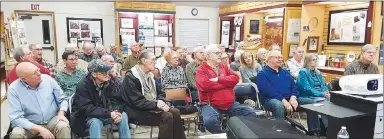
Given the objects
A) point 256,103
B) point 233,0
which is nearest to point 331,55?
point 256,103

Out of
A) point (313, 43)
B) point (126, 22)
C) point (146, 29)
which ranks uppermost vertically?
point (126, 22)

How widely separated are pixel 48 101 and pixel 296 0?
17.4 feet

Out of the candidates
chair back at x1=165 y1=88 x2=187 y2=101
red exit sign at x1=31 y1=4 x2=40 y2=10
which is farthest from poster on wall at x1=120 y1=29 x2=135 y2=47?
chair back at x1=165 y1=88 x2=187 y2=101

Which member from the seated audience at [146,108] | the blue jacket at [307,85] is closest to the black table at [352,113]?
the blue jacket at [307,85]

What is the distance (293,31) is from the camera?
621 cm

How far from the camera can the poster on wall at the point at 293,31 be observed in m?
6.15

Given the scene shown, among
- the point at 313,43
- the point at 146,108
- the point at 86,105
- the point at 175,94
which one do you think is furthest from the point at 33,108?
the point at 313,43

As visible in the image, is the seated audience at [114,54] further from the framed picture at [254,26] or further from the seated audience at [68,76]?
the framed picture at [254,26]

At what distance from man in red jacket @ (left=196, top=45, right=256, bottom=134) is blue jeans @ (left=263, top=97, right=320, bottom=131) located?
0.31 meters

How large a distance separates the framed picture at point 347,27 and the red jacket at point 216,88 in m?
3.24

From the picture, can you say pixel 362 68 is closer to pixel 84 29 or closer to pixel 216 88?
pixel 216 88

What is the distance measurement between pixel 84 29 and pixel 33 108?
560 cm

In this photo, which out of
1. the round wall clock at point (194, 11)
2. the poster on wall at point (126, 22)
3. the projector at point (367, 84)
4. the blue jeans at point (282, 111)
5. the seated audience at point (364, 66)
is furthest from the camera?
the round wall clock at point (194, 11)

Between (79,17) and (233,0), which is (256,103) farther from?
(79,17)
